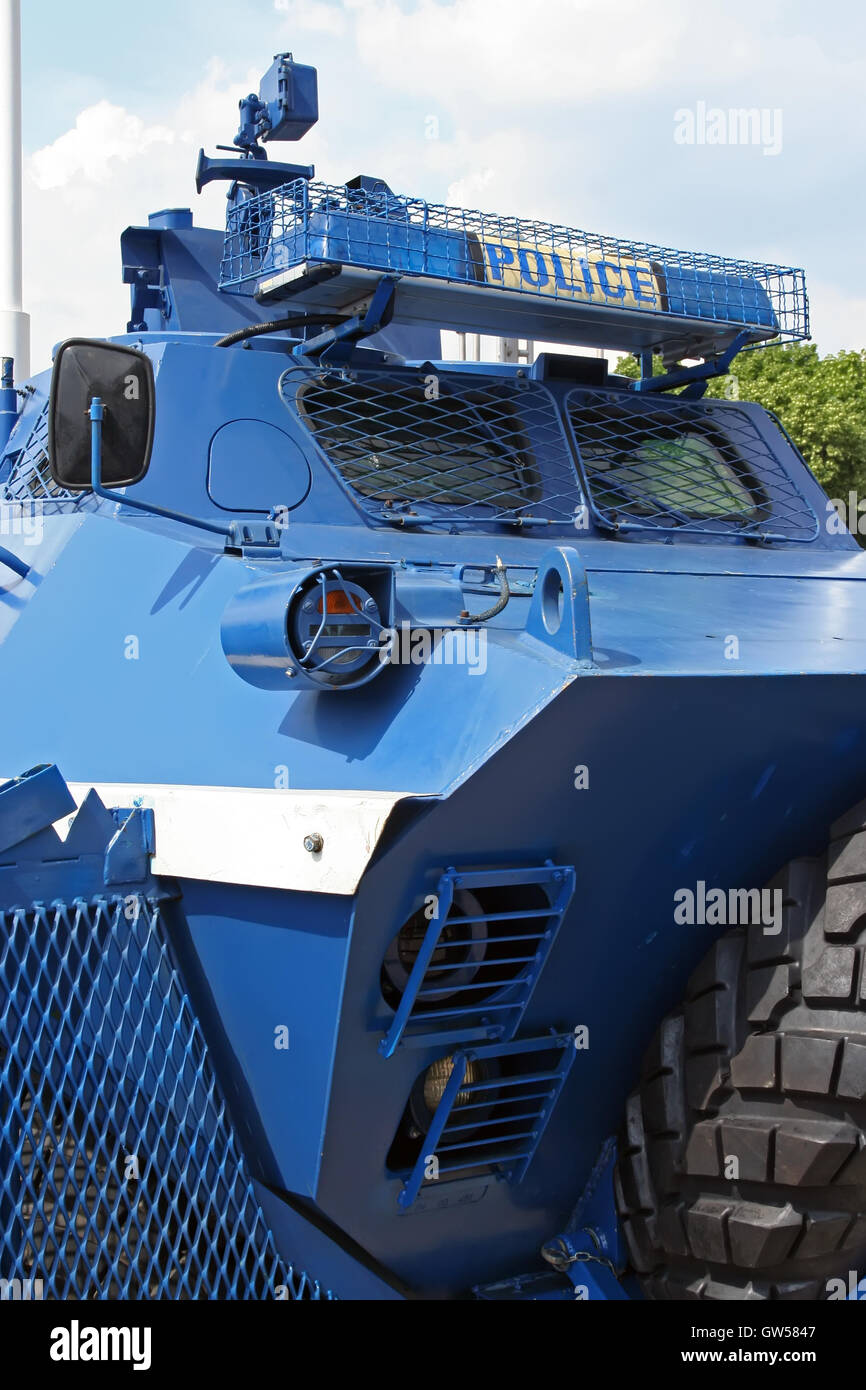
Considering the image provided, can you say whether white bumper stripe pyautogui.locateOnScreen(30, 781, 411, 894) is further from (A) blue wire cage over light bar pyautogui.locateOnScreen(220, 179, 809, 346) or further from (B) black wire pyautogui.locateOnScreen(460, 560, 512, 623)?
(A) blue wire cage over light bar pyautogui.locateOnScreen(220, 179, 809, 346)

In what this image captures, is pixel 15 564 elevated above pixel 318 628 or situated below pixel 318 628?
above

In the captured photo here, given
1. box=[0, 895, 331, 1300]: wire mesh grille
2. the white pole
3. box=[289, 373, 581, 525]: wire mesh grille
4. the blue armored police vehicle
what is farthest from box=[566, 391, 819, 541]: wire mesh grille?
the white pole

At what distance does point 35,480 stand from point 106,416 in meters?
1.49

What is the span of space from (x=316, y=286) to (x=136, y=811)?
175cm

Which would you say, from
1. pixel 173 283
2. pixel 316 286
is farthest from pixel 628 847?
pixel 173 283

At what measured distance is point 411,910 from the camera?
2.91 m

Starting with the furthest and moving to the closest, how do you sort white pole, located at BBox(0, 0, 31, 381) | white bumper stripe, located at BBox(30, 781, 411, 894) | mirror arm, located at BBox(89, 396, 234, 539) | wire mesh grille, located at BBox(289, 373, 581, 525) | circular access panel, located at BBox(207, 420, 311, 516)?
white pole, located at BBox(0, 0, 31, 381) < wire mesh grille, located at BBox(289, 373, 581, 525) < circular access panel, located at BBox(207, 420, 311, 516) < mirror arm, located at BBox(89, 396, 234, 539) < white bumper stripe, located at BBox(30, 781, 411, 894)

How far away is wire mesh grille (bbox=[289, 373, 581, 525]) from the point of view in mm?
4375

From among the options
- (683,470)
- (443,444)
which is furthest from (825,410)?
(443,444)

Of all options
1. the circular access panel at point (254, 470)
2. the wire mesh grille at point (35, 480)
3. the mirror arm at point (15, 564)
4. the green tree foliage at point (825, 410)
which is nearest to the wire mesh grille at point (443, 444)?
the circular access panel at point (254, 470)

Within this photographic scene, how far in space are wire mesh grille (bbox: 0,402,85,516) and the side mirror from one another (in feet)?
2.21

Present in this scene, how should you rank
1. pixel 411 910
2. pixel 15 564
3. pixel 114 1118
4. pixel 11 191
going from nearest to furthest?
pixel 411 910, pixel 114 1118, pixel 15 564, pixel 11 191

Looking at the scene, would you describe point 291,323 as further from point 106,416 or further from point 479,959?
point 479,959
